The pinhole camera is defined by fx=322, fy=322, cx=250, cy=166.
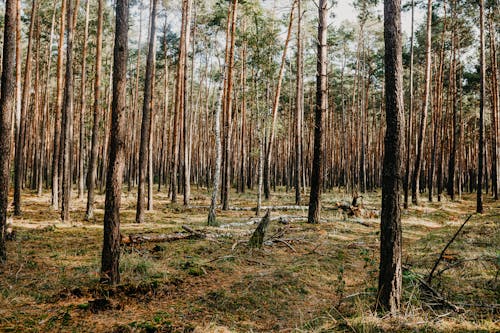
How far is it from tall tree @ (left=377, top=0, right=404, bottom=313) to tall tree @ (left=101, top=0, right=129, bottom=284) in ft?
14.2

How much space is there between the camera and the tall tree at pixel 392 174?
14.7 ft

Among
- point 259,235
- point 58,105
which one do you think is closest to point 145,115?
point 58,105

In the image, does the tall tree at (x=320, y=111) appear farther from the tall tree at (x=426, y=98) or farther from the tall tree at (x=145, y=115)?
the tall tree at (x=426, y=98)

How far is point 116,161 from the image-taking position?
18.6ft

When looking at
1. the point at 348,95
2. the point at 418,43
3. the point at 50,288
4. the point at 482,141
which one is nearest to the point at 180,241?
the point at 50,288

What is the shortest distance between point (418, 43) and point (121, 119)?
29.1m

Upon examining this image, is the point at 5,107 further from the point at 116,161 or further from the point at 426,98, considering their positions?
the point at 426,98

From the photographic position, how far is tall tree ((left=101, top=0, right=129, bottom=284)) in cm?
559

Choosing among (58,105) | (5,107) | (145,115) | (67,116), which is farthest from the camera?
(58,105)

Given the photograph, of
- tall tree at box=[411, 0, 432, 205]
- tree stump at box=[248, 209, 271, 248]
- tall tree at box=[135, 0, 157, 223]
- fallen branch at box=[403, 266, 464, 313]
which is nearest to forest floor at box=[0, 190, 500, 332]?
fallen branch at box=[403, 266, 464, 313]

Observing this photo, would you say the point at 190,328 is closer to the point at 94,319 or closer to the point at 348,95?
the point at 94,319

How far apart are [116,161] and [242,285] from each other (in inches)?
125

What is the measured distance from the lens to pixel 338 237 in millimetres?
10172

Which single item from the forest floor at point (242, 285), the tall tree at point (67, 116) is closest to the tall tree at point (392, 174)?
the forest floor at point (242, 285)
